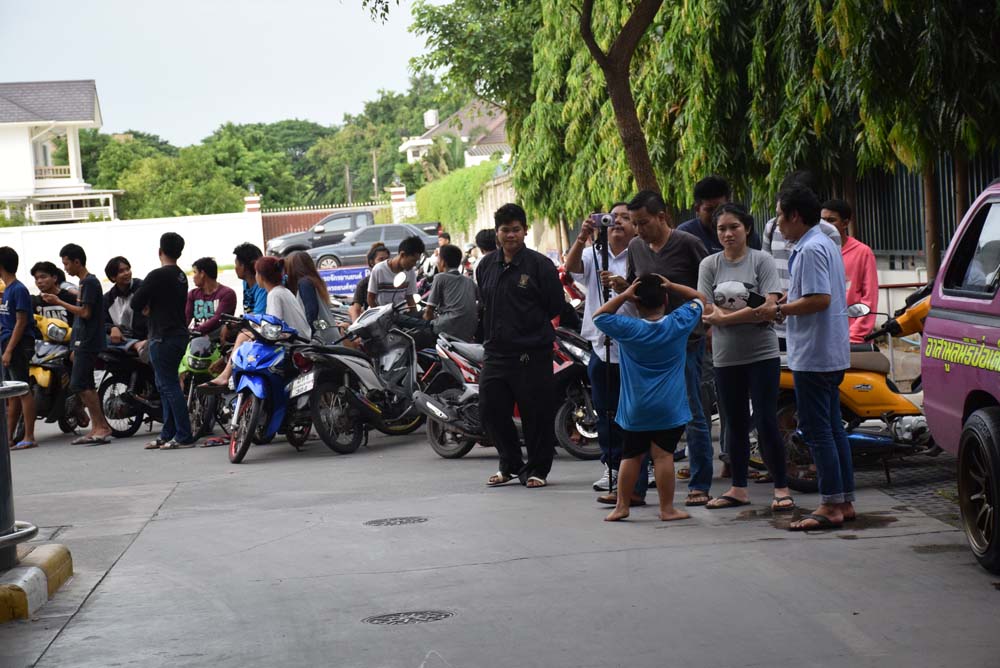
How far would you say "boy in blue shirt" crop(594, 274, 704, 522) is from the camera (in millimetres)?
7879

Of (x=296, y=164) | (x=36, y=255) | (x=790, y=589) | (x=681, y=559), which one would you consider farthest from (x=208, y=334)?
(x=296, y=164)

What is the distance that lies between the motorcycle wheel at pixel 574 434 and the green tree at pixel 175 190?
218ft

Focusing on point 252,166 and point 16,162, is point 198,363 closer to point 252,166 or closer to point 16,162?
point 16,162

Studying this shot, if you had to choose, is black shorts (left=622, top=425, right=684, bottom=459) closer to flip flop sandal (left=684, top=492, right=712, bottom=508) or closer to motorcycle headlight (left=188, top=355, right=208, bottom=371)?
flip flop sandal (left=684, top=492, right=712, bottom=508)

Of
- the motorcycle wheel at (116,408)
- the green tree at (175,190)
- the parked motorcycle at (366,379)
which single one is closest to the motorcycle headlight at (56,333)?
the motorcycle wheel at (116,408)

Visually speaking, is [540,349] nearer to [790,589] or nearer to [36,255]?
[790,589]

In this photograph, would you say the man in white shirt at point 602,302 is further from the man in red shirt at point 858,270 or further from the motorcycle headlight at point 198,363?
the motorcycle headlight at point 198,363

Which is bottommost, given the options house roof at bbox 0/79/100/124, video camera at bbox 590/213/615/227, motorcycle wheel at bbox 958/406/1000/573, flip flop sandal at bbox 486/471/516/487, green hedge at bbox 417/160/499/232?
flip flop sandal at bbox 486/471/516/487

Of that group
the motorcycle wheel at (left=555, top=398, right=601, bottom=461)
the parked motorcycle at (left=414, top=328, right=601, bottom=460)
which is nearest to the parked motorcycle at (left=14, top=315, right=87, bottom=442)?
the parked motorcycle at (left=414, top=328, right=601, bottom=460)

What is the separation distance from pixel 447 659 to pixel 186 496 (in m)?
5.50

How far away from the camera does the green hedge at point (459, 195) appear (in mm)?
48094

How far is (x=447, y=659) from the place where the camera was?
17.7 ft

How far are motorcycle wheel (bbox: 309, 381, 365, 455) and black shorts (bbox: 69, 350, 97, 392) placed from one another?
290 centimetres

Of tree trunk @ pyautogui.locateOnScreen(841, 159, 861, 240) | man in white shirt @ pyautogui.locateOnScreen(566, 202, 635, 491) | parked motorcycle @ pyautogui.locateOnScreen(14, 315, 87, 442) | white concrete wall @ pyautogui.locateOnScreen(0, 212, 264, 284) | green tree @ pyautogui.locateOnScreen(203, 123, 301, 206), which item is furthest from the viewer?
green tree @ pyautogui.locateOnScreen(203, 123, 301, 206)
